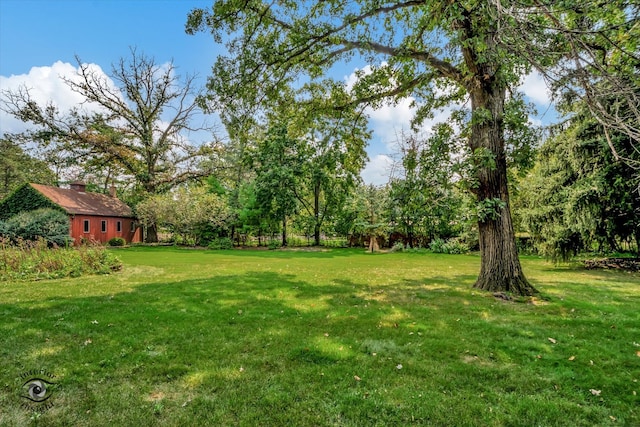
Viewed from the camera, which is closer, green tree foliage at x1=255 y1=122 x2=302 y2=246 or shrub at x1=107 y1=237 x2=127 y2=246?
green tree foliage at x1=255 y1=122 x2=302 y2=246

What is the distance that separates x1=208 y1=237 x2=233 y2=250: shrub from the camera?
23766 mm

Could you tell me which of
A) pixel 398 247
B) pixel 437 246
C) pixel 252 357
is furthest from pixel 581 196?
pixel 252 357

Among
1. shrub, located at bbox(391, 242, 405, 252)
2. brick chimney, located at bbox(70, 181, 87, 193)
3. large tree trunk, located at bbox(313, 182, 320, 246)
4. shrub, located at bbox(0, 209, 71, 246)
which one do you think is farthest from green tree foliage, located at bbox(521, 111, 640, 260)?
brick chimney, located at bbox(70, 181, 87, 193)

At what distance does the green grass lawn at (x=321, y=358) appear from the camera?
2711mm

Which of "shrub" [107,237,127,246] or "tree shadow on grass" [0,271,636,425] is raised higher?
"shrub" [107,237,127,246]

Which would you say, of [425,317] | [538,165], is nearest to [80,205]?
[425,317]

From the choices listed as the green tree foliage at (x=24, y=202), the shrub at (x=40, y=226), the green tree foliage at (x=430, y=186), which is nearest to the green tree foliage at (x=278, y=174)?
the shrub at (x=40, y=226)

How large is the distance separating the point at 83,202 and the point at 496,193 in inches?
1190

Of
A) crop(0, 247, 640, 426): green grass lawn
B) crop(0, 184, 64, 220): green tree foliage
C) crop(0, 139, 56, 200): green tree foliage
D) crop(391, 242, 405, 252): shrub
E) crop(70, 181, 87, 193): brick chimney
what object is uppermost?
crop(0, 139, 56, 200): green tree foliage

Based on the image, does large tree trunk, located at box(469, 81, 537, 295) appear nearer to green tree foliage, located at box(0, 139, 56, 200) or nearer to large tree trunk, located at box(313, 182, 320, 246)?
large tree trunk, located at box(313, 182, 320, 246)

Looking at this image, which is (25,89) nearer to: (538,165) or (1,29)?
(1,29)

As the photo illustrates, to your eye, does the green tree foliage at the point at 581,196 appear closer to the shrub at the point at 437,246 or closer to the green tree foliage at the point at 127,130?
the shrub at the point at 437,246

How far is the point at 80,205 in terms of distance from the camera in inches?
1003

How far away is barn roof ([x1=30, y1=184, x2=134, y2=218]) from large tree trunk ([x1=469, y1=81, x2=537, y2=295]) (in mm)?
27207
